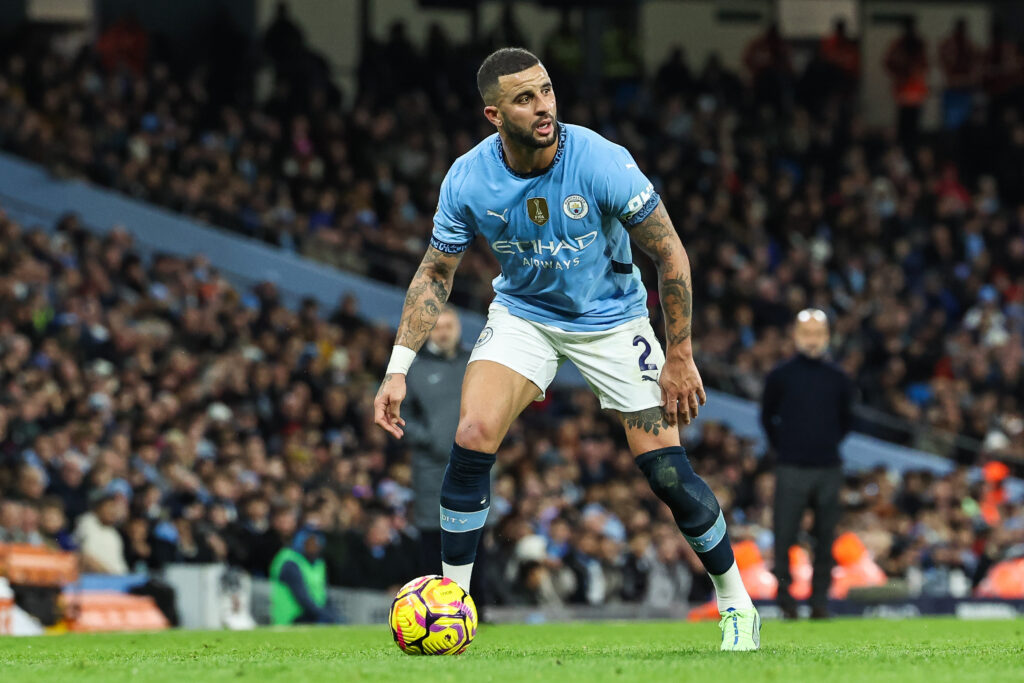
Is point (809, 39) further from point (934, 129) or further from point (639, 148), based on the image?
point (639, 148)

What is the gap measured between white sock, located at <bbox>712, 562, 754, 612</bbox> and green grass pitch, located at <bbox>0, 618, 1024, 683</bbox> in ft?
0.78

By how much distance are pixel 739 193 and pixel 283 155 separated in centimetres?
769

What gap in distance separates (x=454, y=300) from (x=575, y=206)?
630 inches

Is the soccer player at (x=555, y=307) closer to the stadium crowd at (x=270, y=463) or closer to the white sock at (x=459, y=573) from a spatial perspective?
the white sock at (x=459, y=573)

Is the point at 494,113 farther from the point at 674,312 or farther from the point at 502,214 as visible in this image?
the point at 674,312

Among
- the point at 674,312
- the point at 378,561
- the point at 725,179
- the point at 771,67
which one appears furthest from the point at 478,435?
the point at 771,67

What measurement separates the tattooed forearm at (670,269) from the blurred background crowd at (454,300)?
4.76 metres

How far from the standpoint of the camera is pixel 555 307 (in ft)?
24.0

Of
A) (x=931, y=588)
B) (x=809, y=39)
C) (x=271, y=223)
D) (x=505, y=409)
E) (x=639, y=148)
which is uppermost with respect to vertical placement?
(x=809, y=39)

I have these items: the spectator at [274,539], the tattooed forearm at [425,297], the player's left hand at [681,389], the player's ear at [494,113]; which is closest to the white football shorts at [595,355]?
the player's left hand at [681,389]

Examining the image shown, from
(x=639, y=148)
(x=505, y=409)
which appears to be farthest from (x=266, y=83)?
(x=505, y=409)

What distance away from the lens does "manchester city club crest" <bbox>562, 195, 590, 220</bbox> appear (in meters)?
7.02

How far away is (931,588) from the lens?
17938 millimetres

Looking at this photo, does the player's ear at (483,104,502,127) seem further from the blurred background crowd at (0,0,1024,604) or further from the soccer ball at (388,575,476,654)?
the blurred background crowd at (0,0,1024,604)
